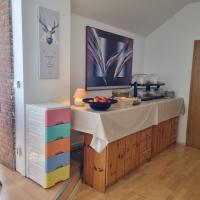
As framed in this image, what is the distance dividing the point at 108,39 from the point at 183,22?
1644 mm

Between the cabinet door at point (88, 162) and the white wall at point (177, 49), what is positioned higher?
the white wall at point (177, 49)

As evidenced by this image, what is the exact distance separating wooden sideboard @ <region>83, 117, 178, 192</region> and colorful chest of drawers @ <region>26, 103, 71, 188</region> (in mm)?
290

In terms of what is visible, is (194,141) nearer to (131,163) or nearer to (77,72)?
(131,163)

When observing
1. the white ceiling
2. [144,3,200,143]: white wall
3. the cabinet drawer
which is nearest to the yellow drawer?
the cabinet drawer

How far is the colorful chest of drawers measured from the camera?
2148 millimetres

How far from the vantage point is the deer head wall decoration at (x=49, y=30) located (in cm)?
236

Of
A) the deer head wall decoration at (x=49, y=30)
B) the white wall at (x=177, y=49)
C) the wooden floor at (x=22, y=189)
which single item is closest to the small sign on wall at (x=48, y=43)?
the deer head wall decoration at (x=49, y=30)

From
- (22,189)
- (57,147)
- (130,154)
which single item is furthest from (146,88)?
(22,189)

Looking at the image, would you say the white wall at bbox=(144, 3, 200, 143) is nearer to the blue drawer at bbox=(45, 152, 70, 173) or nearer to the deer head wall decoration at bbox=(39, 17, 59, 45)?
the deer head wall decoration at bbox=(39, 17, 59, 45)

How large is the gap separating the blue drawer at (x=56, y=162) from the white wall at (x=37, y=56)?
70cm

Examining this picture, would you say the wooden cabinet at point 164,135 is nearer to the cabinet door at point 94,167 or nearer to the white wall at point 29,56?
the cabinet door at point 94,167

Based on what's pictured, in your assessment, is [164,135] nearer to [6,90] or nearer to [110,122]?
[110,122]

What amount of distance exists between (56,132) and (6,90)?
88cm

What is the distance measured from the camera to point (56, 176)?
89.7 inches
